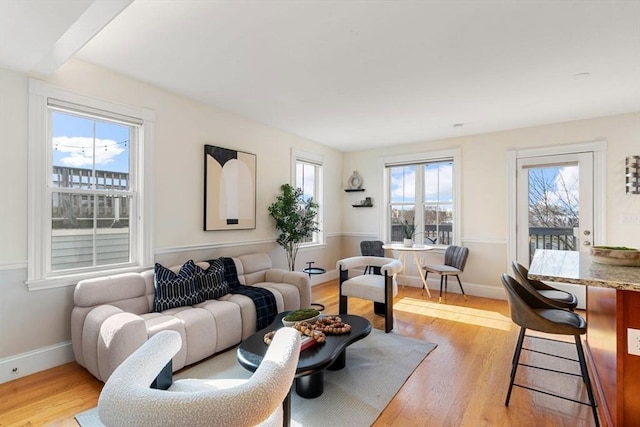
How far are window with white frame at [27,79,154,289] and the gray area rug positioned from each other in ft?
4.25

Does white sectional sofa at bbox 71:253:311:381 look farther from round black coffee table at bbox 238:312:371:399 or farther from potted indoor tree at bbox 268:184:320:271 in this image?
potted indoor tree at bbox 268:184:320:271

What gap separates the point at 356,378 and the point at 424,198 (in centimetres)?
376

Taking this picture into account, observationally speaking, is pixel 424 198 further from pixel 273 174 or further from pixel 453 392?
pixel 453 392

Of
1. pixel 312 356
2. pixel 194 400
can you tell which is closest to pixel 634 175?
pixel 312 356

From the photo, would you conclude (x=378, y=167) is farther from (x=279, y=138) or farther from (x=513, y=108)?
(x=513, y=108)

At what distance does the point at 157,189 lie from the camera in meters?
3.23

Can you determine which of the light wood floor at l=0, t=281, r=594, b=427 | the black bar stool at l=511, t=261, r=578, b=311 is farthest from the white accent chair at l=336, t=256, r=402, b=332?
the black bar stool at l=511, t=261, r=578, b=311

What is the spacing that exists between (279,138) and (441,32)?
2.92 metres

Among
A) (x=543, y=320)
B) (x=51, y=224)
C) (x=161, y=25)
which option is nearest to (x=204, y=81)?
(x=161, y=25)

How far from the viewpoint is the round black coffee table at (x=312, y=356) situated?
6.19ft

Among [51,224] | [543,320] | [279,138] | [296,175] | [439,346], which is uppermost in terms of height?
[279,138]

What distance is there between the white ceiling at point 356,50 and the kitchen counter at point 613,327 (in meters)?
1.63

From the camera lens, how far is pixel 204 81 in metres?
3.06

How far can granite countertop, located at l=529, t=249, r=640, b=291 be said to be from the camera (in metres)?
1.47
